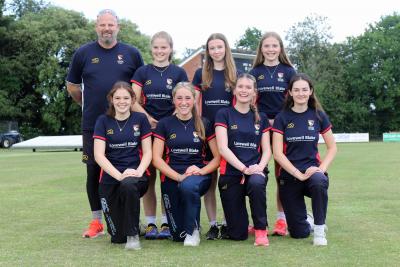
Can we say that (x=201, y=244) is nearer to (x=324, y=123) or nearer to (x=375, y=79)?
(x=324, y=123)

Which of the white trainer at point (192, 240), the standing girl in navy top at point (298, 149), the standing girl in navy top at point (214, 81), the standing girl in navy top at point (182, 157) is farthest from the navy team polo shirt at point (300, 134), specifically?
the white trainer at point (192, 240)

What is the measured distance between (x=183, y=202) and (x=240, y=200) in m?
0.60

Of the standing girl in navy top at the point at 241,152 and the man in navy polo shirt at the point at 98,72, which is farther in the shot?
the man in navy polo shirt at the point at 98,72

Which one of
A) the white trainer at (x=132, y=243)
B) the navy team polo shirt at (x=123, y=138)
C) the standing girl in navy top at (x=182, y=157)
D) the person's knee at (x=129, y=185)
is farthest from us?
the navy team polo shirt at (x=123, y=138)

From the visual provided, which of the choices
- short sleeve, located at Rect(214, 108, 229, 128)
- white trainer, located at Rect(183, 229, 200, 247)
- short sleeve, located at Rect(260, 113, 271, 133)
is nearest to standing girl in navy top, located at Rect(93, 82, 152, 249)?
white trainer, located at Rect(183, 229, 200, 247)

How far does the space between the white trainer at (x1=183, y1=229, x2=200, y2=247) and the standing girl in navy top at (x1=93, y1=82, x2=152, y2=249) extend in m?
0.50

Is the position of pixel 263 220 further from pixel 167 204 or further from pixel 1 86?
pixel 1 86

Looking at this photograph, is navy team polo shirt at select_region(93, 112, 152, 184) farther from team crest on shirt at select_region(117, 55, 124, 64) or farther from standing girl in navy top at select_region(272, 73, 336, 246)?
standing girl in navy top at select_region(272, 73, 336, 246)

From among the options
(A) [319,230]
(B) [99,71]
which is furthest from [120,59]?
(A) [319,230]

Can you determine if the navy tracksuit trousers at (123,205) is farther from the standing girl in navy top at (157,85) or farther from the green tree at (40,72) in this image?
the green tree at (40,72)

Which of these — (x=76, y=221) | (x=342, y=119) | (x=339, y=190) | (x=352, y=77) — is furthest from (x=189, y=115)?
(x=352, y=77)

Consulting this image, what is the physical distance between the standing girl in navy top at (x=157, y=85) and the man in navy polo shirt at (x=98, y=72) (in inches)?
10.5

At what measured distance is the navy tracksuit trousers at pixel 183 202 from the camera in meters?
5.02

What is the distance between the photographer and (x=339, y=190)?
30.2ft
